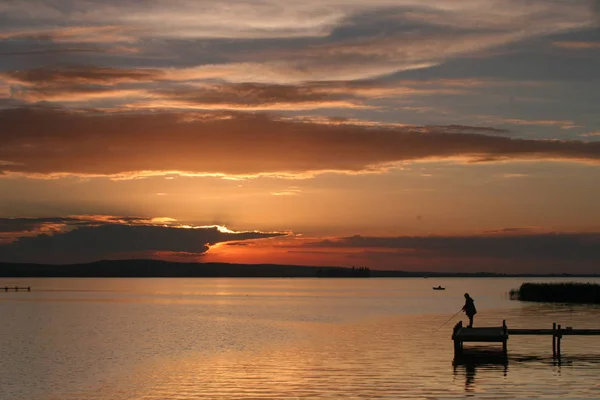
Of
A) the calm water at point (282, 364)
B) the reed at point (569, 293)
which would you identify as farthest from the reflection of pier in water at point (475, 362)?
the reed at point (569, 293)

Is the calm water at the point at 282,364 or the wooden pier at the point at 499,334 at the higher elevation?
the wooden pier at the point at 499,334

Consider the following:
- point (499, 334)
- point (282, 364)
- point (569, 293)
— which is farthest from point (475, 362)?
point (569, 293)

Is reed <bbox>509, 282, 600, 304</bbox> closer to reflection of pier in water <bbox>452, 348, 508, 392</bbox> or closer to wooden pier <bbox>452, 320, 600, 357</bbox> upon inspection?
reflection of pier in water <bbox>452, 348, 508, 392</bbox>

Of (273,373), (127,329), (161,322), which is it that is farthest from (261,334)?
(273,373)

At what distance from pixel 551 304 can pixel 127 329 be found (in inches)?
2557

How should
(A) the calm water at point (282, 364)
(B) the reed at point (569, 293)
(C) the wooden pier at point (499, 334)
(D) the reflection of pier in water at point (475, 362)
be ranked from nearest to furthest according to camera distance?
(A) the calm water at point (282, 364) → (D) the reflection of pier in water at point (475, 362) → (C) the wooden pier at point (499, 334) → (B) the reed at point (569, 293)

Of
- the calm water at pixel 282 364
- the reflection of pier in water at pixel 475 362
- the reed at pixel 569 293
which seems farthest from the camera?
the reed at pixel 569 293

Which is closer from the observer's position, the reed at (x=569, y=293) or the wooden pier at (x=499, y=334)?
the wooden pier at (x=499, y=334)

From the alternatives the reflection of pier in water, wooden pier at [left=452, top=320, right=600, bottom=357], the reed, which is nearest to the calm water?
the reflection of pier in water

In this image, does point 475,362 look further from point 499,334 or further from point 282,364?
point 282,364

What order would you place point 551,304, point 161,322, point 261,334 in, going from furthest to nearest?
point 551,304 < point 161,322 < point 261,334

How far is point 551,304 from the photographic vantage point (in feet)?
385

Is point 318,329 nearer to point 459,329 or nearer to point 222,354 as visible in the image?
point 222,354

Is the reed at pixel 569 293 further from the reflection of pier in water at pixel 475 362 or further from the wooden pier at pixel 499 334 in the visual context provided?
the wooden pier at pixel 499 334
